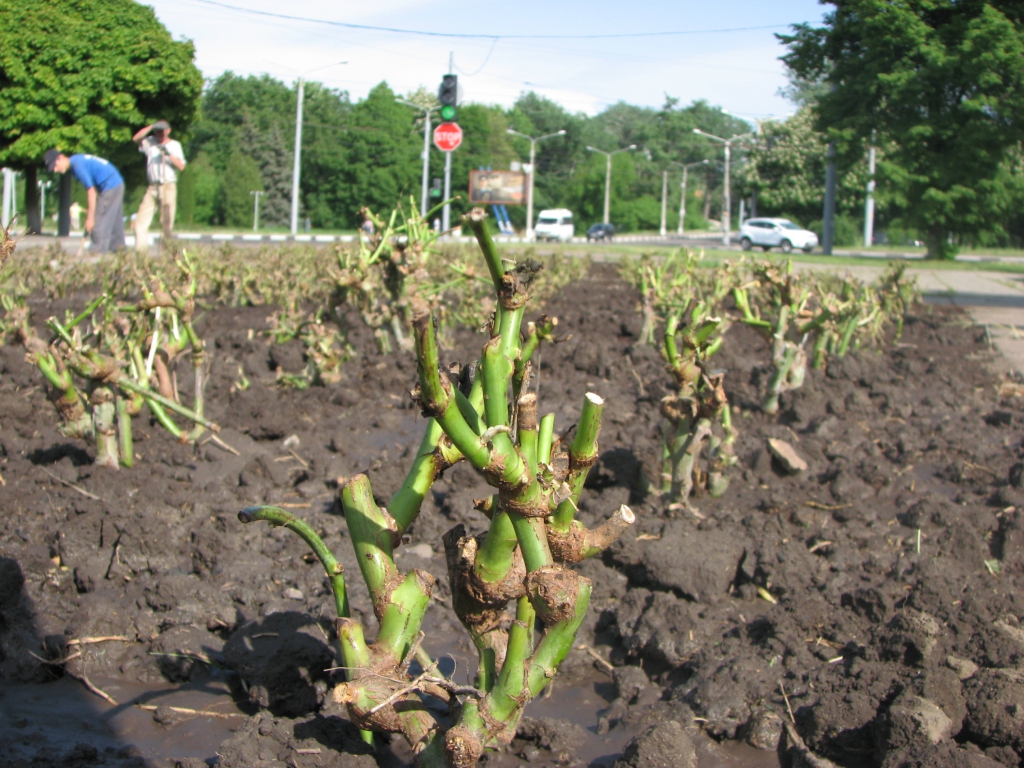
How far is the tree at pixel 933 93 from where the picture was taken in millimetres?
24094

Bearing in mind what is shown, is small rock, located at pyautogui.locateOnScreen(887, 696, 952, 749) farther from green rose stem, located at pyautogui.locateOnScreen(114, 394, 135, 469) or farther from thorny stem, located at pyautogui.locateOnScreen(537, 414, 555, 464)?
green rose stem, located at pyautogui.locateOnScreen(114, 394, 135, 469)

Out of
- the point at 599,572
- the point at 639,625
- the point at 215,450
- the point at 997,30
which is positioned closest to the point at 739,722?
the point at 639,625

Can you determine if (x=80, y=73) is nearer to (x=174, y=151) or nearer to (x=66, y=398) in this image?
(x=174, y=151)

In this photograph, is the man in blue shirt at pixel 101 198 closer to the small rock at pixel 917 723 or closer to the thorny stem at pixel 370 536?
the thorny stem at pixel 370 536

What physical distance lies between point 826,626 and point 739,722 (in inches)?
25.8

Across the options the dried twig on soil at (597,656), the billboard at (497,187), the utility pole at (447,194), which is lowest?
the dried twig on soil at (597,656)

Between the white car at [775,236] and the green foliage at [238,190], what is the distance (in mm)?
27951

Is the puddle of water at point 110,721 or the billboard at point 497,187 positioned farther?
the billboard at point 497,187

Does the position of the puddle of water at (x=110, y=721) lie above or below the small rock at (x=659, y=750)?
below

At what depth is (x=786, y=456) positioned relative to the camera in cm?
463

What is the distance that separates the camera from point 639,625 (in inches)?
121

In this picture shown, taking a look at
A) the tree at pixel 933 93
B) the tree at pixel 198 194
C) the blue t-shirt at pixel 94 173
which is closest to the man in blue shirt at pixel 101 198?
the blue t-shirt at pixel 94 173

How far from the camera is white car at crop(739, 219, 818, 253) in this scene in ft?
127

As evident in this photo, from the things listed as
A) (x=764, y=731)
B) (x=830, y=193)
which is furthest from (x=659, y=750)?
(x=830, y=193)
